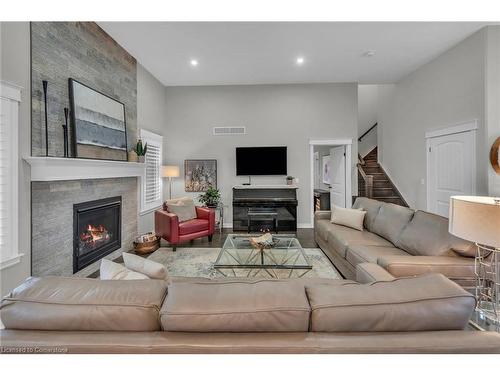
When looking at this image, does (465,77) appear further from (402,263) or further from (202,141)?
(202,141)

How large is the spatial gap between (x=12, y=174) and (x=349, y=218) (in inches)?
158

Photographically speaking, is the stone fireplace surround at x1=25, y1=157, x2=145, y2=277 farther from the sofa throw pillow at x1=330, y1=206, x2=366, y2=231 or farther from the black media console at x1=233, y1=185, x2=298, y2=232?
the sofa throw pillow at x1=330, y1=206, x2=366, y2=231

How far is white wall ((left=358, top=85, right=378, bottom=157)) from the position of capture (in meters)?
7.21

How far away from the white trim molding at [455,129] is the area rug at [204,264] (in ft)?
9.70

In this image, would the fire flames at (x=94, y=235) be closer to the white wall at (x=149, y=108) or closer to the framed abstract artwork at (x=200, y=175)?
the white wall at (x=149, y=108)

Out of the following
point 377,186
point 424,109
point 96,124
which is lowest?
point 377,186

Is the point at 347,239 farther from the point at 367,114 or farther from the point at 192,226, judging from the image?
the point at 367,114

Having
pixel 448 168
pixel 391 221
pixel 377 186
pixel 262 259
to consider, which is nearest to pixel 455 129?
pixel 448 168

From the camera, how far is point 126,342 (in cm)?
88

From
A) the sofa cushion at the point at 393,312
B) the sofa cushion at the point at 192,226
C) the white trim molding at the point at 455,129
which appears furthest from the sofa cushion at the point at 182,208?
the white trim molding at the point at 455,129

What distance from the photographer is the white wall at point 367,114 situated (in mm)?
7211

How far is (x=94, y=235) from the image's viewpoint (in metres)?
3.40

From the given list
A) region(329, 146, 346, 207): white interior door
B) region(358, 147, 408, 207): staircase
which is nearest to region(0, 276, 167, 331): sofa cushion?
region(329, 146, 346, 207): white interior door
